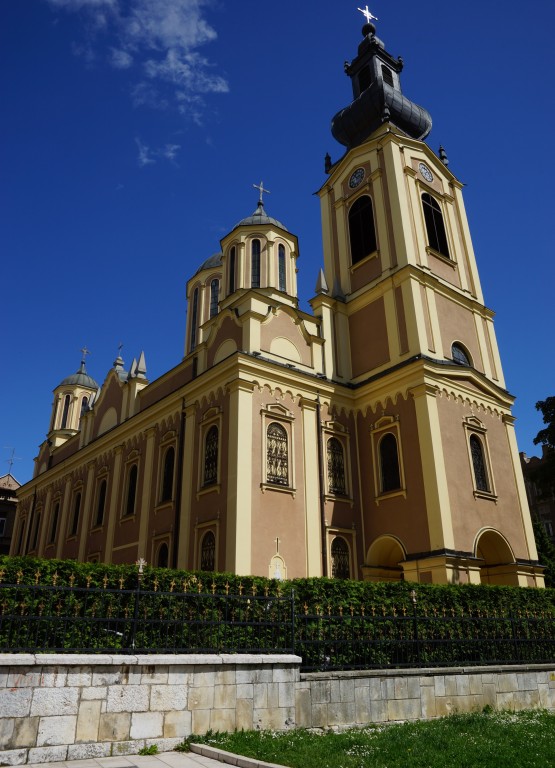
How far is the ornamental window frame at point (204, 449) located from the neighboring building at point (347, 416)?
0.07 meters

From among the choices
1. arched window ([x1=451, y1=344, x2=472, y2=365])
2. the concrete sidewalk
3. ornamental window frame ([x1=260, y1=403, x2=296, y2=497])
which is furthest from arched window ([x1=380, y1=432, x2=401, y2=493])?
the concrete sidewalk

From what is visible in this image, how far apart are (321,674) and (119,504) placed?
1779 centimetres

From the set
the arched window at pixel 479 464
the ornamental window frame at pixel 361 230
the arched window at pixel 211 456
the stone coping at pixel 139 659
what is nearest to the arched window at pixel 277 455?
the arched window at pixel 211 456

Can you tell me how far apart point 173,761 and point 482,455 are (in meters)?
16.2

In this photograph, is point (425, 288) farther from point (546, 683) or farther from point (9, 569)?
point (9, 569)

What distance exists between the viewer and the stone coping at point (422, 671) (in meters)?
9.78

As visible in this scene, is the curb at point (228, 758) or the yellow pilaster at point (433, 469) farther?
the yellow pilaster at point (433, 469)

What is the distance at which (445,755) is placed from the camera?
7367mm

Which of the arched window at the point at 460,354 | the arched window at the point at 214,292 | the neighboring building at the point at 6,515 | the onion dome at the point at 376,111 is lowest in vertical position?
the arched window at the point at 460,354

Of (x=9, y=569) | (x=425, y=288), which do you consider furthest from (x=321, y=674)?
(x=425, y=288)

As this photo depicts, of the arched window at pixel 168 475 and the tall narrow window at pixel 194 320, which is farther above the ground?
the tall narrow window at pixel 194 320

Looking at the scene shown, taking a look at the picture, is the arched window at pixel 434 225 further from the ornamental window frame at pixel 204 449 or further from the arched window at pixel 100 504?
the arched window at pixel 100 504

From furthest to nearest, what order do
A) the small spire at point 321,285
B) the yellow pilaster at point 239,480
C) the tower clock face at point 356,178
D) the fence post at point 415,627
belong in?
the tower clock face at point 356,178, the small spire at point 321,285, the yellow pilaster at point 239,480, the fence post at point 415,627

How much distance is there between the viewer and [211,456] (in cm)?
2042
